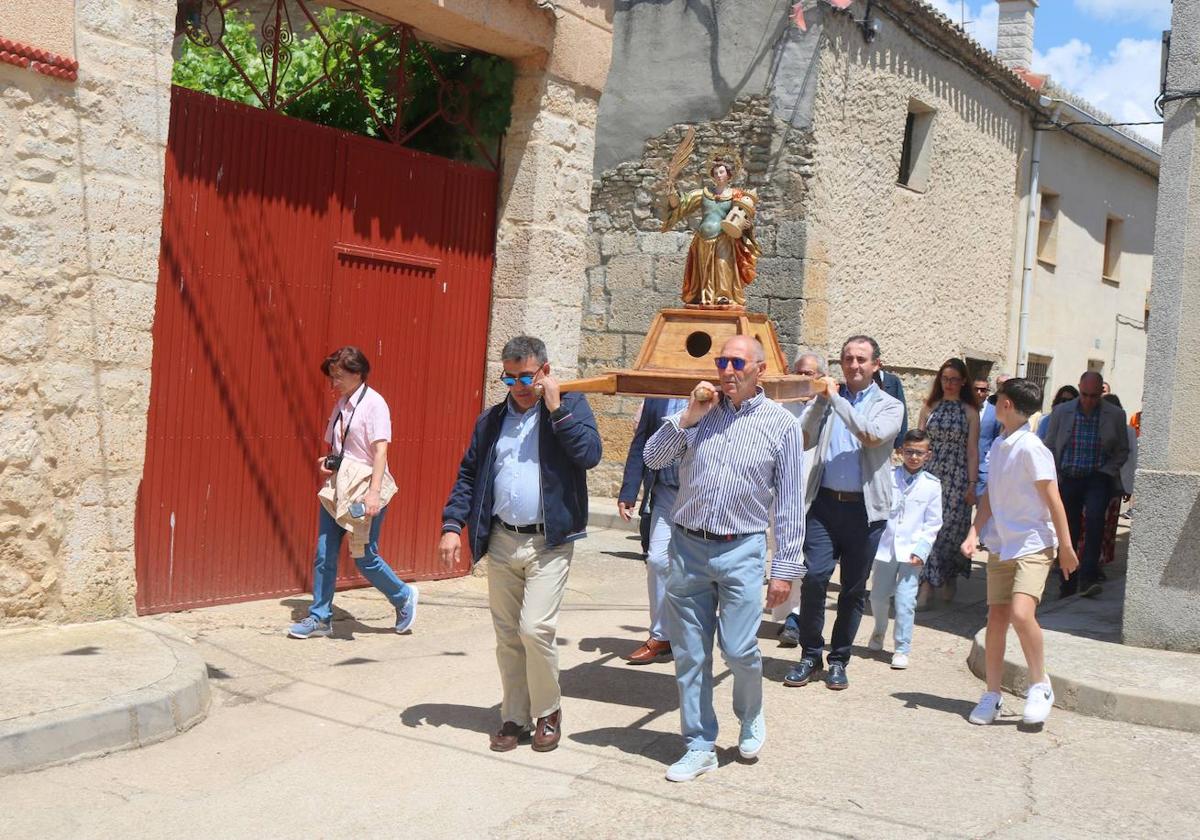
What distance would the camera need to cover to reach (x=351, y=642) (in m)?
7.21

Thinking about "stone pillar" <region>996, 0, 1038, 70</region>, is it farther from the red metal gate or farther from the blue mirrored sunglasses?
the blue mirrored sunglasses

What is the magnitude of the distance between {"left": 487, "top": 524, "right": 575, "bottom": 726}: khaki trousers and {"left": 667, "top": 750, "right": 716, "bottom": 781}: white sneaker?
0.59 m

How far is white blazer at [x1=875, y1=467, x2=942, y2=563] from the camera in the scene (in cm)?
747

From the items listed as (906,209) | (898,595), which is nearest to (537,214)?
(898,595)

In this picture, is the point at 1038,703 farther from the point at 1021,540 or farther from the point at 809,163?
the point at 809,163

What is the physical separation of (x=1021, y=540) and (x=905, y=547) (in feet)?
4.88

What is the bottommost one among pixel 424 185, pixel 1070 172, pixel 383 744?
pixel 383 744

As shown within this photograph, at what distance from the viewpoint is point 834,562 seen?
671 cm

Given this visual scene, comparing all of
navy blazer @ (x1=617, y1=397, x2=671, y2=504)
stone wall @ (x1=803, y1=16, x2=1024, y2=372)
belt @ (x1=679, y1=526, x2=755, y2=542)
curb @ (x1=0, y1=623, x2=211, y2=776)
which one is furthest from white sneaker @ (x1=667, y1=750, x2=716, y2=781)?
stone wall @ (x1=803, y1=16, x2=1024, y2=372)

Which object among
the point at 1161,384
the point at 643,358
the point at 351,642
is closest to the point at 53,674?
the point at 351,642

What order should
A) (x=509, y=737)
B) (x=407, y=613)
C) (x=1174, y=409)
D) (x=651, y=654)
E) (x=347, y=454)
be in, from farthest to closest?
(x=1174, y=409)
(x=407, y=613)
(x=347, y=454)
(x=651, y=654)
(x=509, y=737)

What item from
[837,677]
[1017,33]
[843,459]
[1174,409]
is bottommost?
[837,677]

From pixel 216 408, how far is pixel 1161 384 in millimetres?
5564

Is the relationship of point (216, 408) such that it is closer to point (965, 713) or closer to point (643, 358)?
point (643, 358)
